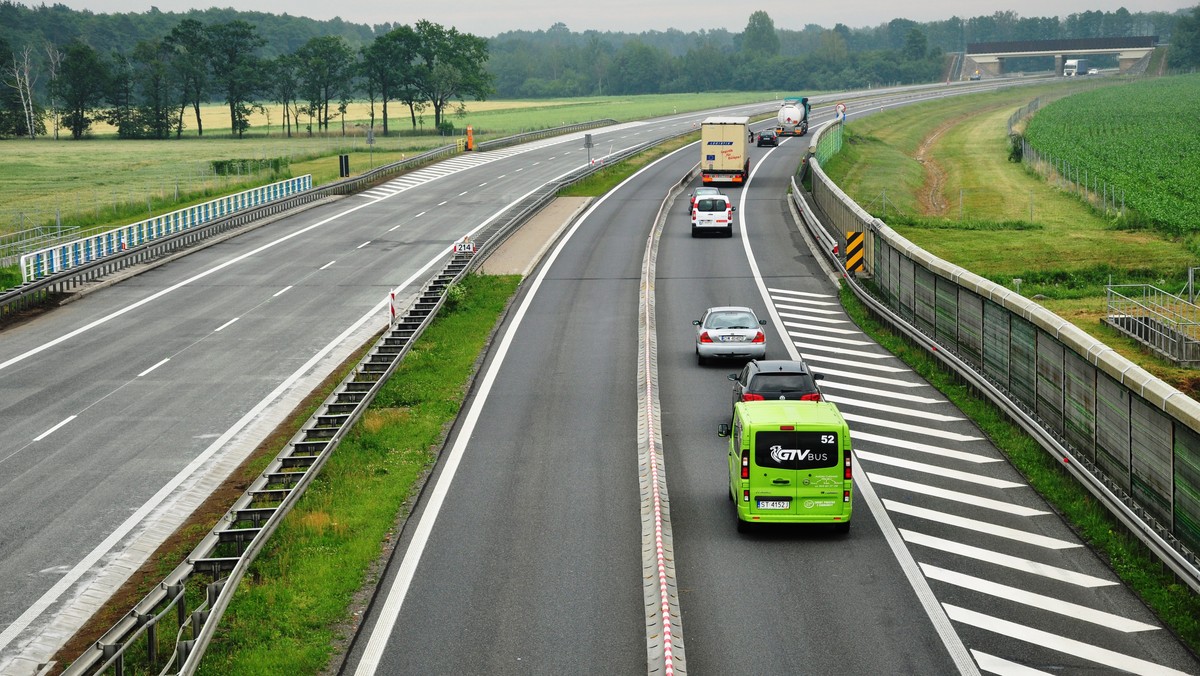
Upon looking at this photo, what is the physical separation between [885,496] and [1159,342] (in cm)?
2083

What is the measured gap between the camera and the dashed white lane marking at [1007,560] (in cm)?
1898

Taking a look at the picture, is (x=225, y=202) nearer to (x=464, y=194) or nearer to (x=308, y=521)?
(x=464, y=194)

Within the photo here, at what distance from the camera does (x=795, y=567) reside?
19.8 metres

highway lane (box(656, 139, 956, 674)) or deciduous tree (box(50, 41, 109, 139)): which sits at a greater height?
deciduous tree (box(50, 41, 109, 139))

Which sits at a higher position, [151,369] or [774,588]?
[151,369]

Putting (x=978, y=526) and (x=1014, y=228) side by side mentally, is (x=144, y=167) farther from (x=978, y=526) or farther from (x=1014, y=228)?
(x=978, y=526)

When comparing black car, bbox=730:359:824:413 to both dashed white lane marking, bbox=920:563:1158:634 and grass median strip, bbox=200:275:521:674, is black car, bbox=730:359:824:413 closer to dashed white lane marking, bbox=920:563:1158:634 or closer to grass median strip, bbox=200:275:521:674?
dashed white lane marking, bbox=920:563:1158:634

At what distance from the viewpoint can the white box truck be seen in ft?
255

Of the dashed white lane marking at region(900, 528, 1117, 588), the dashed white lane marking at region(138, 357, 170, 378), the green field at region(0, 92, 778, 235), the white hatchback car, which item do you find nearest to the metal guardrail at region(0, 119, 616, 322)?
the green field at region(0, 92, 778, 235)

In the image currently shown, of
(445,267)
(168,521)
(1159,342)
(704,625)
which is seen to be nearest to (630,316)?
(445,267)

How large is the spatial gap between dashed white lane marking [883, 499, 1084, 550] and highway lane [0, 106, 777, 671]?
1370 cm

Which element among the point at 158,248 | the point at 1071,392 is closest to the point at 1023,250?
the point at 1071,392

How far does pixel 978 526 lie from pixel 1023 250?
1474 inches

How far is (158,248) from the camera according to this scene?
181 ft
